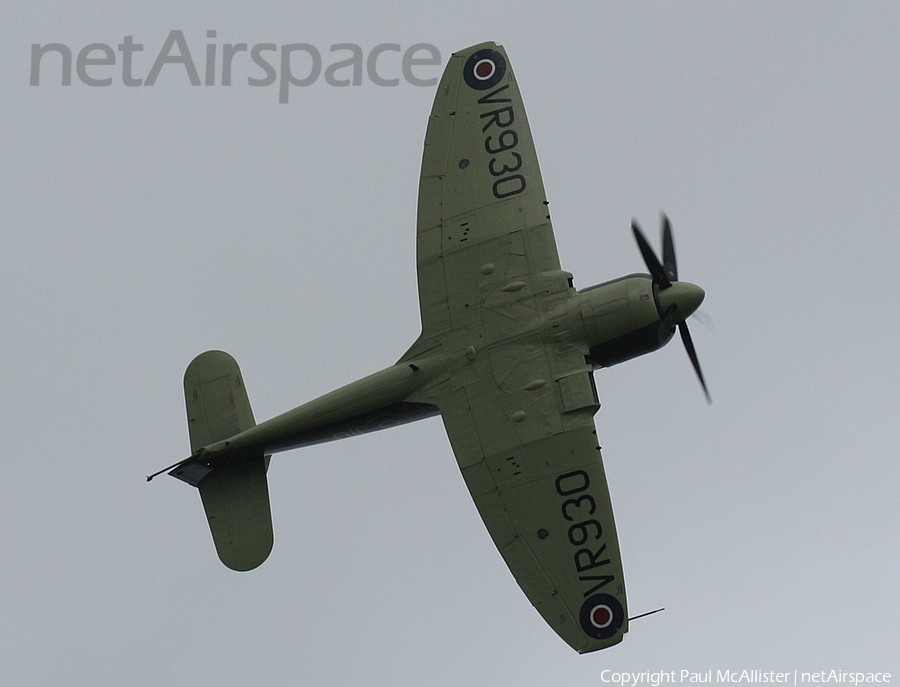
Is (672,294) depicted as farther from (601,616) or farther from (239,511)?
(239,511)

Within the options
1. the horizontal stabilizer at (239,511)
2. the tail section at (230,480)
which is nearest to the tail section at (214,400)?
the tail section at (230,480)

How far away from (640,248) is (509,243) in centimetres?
322

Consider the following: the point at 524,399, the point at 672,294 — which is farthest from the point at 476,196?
the point at 672,294

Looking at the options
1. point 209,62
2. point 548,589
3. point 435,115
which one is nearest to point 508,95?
point 435,115

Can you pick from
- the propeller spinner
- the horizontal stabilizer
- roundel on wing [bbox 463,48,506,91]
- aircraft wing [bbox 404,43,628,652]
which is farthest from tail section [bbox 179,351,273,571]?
the propeller spinner

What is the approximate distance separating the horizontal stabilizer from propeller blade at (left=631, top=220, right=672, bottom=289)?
10.1 m

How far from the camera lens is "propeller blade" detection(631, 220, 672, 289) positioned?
28328mm

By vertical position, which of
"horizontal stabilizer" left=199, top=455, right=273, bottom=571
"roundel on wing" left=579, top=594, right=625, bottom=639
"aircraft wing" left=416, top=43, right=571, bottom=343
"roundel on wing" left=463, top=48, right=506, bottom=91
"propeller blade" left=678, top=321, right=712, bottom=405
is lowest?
"roundel on wing" left=579, top=594, right=625, bottom=639

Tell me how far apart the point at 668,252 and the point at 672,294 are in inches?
43.7

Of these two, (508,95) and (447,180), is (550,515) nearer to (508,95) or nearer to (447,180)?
(447,180)

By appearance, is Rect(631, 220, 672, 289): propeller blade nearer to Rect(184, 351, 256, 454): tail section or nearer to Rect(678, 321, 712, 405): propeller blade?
Rect(678, 321, 712, 405): propeller blade

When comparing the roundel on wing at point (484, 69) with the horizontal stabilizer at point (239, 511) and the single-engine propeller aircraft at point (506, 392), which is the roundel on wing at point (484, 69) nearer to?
the single-engine propeller aircraft at point (506, 392)

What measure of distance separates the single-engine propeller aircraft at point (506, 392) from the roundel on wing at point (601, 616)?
0.08 feet

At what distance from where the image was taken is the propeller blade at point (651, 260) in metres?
28.3
